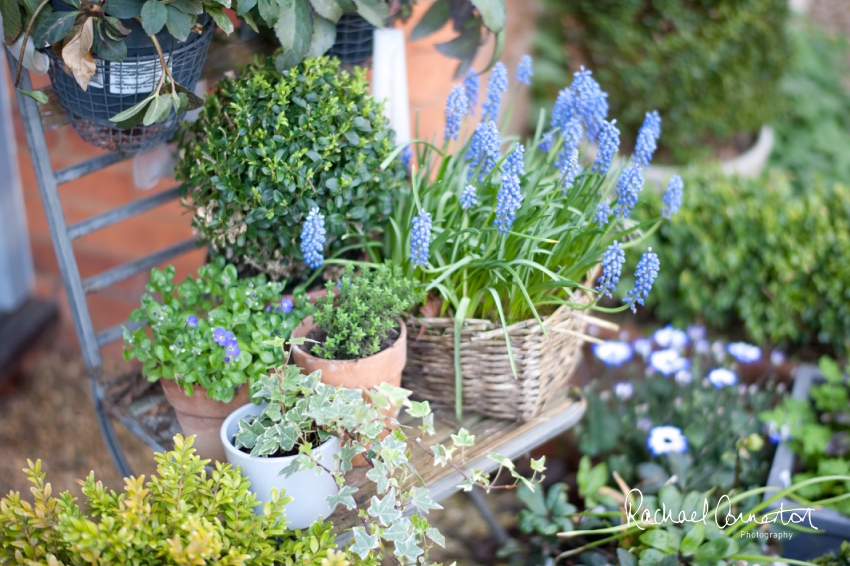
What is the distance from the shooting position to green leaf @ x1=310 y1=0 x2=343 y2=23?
1218 millimetres

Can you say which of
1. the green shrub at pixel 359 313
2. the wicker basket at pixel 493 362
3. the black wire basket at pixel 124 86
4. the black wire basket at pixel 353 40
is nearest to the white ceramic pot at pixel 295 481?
the green shrub at pixel 359 313

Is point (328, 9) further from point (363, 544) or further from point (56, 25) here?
point (363, 544)

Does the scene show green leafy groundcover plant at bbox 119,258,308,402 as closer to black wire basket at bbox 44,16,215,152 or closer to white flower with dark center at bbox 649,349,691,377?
black wire basket at bbox 44,16,215,152

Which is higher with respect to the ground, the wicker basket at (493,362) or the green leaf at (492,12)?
the green leaf at (492,12)

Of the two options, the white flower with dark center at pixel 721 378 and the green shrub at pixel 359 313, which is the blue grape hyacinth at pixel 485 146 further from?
the white flower with dark center at pixel 721 378

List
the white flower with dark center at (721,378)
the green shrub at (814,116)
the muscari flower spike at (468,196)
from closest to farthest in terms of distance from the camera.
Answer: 1. the muscari flower spike at (468,196)
2. the white flower with dark center at (721,378)
3. the green shrub at (814,116)

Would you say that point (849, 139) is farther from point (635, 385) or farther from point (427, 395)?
point (427, 395)

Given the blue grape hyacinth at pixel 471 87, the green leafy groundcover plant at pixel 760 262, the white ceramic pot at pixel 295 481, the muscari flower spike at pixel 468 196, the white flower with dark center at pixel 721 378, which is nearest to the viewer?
the white ceramic pot at pixel 295 481

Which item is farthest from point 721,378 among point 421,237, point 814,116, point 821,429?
point 814,116

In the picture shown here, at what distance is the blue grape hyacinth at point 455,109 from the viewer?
1299 millimetres

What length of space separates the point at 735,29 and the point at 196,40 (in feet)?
8.42

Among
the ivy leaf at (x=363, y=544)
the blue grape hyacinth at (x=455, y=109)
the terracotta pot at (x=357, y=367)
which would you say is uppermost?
the blue grape hyacinth at (x=455, y=109)

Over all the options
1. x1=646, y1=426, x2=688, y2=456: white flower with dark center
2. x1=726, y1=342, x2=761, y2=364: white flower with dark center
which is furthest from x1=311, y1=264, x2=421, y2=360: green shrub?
x1=726, y1=342, x2=761, y2=364: white flower with dark center

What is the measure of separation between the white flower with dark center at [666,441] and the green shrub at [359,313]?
839 mm
